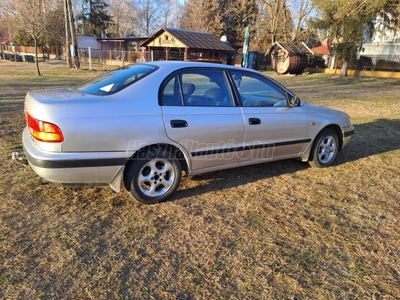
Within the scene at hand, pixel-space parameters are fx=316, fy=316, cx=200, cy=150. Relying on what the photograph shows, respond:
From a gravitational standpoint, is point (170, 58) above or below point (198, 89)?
above

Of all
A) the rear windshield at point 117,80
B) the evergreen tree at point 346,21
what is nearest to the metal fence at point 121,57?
the evergreen tree at point 346,21

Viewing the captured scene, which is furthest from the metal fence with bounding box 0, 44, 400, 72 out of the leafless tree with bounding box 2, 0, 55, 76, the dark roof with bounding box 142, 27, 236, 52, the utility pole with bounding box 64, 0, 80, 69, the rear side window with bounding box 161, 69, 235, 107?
the rear side window with bounding box 161, 69, 235, 107

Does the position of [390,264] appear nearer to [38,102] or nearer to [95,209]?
[95,209]

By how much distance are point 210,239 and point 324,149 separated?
111 inches

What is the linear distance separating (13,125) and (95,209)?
14.5 ft

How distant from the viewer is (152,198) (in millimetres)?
3535

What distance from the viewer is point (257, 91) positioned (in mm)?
4352

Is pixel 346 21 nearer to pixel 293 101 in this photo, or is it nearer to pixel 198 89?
pixel 293 101

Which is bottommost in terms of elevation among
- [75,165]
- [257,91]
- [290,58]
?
[75,165]

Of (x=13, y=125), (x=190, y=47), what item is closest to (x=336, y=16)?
(x=190, y=47)

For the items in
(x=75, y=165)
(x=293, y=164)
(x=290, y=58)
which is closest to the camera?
(x=75, y=165)

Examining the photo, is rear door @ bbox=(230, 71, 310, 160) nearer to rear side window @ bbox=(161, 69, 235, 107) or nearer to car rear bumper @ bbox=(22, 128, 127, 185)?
rear side window @ bbox=(161, 69, 235, 107)

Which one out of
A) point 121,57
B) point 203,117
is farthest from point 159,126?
point 121,57

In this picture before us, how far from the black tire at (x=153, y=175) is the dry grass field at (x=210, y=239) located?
0.47 ft
